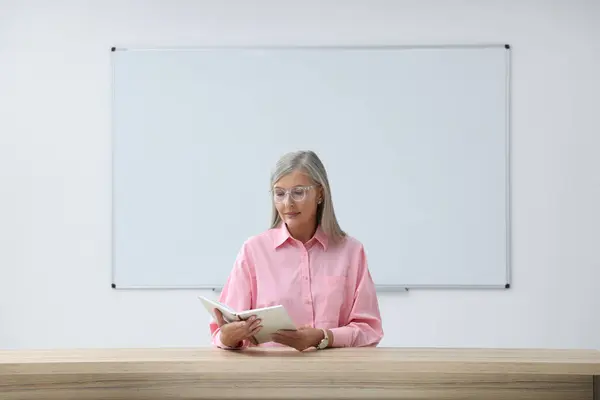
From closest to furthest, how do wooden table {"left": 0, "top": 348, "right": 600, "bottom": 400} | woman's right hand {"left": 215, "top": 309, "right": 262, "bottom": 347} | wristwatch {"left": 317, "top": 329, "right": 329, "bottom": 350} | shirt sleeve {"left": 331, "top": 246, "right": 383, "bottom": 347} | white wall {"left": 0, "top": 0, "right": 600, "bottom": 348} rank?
1. wooden table {"left": 0, "top": 348, "right": 600, "bottom": 400}
2. woman's right hand {"left": 215, "top": 309, "right": 262, "bottom": 347}
3. wristwatch {"left": 317, "top": 329, "right": 329, "bottom": 350}
4. shirt sleeve {"left": 331, "top": 246, "right": 383, "bottom": 347}
5. white wall {"left": 0, "top": 0, "right": 600, "bottom": 348}

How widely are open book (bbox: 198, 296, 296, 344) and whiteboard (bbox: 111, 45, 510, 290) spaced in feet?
7.50

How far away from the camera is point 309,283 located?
232cm

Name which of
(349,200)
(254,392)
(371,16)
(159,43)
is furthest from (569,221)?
(254,392)

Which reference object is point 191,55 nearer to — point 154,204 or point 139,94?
point 139,94

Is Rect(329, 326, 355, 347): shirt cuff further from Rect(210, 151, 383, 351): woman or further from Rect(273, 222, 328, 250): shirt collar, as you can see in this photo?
Rect(273, 222, 328, 250): shirt collar

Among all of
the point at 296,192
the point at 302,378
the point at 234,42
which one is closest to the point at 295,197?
the point at 296,192

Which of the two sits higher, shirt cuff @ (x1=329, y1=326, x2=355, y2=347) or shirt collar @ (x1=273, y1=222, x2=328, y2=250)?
shirt collar @ (x1=273, y1=222, x2=328, y2=250)

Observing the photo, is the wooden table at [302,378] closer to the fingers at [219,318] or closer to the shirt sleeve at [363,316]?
the fingers at [219,318]

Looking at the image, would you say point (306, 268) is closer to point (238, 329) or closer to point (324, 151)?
point (238, 329)

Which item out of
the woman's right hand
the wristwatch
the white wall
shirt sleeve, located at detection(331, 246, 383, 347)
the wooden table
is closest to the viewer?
the wooden table

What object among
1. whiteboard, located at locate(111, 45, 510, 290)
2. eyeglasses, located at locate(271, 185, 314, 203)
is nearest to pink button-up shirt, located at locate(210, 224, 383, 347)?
eyeglasses, located at locate(271, 185, 314, 203)

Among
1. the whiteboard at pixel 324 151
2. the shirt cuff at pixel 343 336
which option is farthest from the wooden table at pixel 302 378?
the whiteboard at pixel 324 151

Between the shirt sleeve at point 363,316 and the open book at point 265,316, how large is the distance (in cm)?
25

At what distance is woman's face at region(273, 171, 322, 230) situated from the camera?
2.30 metres
